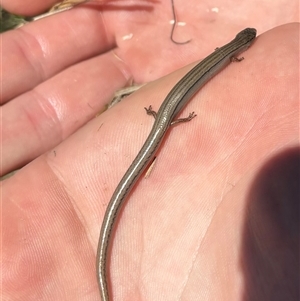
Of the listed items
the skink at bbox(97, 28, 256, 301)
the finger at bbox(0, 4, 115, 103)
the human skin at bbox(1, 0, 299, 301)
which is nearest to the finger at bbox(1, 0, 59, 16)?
the finger at bbox(0, 4, 115, 103)

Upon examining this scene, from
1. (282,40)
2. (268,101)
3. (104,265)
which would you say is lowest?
(104,265)

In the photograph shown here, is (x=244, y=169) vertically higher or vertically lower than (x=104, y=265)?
higher

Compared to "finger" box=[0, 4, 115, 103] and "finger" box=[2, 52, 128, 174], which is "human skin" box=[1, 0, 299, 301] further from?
"finger" box=[0, 4, 115, 103]

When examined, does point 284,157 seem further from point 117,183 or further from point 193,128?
point 117,183

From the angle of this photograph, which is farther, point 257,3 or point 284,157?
point 257,3

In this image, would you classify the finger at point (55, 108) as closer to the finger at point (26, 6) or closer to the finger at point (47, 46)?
the finger at point (47, 46)

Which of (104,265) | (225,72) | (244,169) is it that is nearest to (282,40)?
(225,72)

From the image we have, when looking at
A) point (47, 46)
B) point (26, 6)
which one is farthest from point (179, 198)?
point (26, 6)
